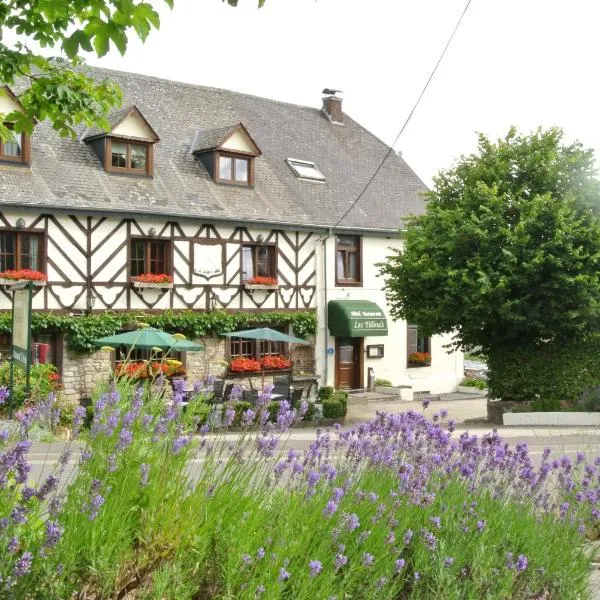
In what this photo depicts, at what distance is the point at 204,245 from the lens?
85.8ft

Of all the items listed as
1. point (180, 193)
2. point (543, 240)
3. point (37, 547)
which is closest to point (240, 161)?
point (180, 193)

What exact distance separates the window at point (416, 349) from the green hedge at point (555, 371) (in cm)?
925

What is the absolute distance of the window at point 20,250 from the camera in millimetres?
22656

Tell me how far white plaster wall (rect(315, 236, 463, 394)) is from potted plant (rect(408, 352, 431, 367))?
0.58 ft

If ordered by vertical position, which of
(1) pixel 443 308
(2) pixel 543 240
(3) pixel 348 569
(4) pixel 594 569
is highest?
(2) pixel 543 240

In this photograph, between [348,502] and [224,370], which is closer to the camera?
[348,502]

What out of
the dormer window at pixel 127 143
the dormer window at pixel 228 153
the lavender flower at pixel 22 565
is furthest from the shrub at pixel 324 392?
the lavender flower at pixel 22 565

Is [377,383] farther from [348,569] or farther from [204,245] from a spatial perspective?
[348,569]

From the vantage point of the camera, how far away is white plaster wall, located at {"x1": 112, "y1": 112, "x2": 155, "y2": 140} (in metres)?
24.9

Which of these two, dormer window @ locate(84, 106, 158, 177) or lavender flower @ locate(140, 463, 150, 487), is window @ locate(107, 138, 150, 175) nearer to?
dormer window @ locate(84, 106, 158, 177)

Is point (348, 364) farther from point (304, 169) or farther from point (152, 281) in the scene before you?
point (152, 281)

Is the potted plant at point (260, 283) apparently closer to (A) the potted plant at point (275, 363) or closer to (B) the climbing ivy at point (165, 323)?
(B) the climbing ivy at point (165, 323)

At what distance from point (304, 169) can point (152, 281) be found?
835 cm

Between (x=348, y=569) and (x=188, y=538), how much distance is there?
830mm
